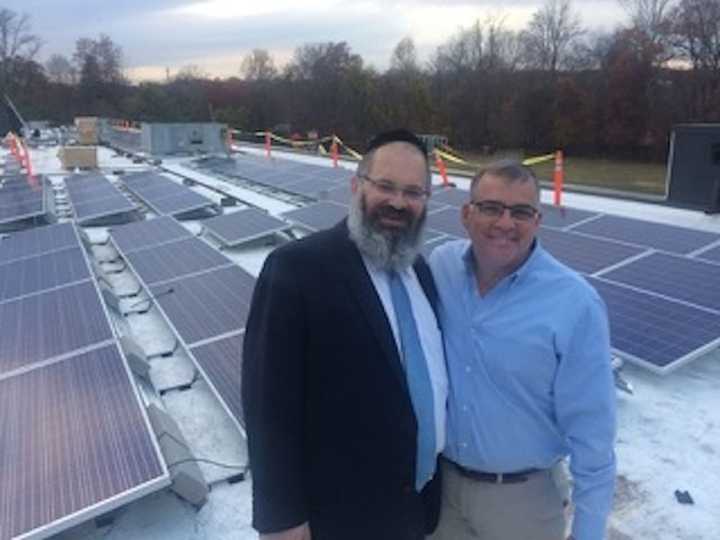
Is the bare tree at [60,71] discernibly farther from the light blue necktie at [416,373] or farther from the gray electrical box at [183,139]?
the light blue necktie at [416,373]

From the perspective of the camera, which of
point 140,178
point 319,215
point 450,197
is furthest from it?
point 140,178

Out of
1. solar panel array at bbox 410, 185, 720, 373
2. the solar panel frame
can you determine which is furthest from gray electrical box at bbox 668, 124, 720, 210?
the solar panel frame

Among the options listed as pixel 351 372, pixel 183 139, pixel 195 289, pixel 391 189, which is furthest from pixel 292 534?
pixel 183 139

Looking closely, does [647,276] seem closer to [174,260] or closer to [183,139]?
[174,260]

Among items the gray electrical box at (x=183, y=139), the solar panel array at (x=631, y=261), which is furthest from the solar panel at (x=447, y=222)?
the gray electrical box at (x=183, y=139)

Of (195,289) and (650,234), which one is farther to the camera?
(650,234)

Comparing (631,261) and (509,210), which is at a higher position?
(509,210)
